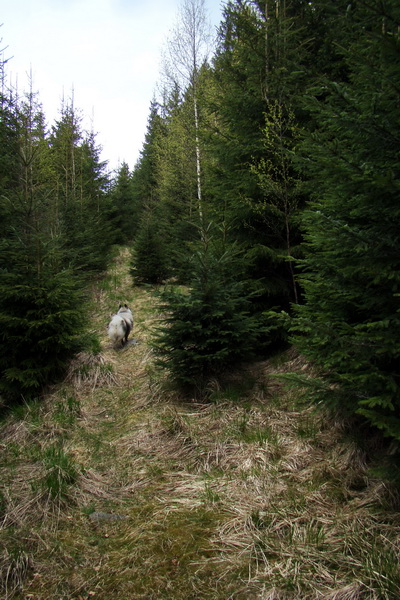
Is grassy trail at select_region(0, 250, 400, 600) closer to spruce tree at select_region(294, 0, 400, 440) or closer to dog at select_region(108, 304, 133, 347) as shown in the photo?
spruce tree at select_region(294, 0, 400, 440)

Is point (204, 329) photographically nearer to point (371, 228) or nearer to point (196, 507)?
point (196, 507)

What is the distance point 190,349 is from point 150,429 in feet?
4.55

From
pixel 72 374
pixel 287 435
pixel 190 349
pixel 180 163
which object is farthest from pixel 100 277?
pixel 287 435

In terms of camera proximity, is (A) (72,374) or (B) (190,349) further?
(A) (72,374)

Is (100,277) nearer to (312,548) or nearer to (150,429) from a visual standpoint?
(150,429)

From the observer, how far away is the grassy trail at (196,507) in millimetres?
2000

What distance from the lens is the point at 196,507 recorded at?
2.72 meters

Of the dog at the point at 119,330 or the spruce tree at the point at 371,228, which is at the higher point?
the spruce tree at the point at 371,228

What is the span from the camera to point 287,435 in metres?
3.64

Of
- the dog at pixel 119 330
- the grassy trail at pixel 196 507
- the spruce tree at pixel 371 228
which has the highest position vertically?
the spruce tree at pixel 371 228

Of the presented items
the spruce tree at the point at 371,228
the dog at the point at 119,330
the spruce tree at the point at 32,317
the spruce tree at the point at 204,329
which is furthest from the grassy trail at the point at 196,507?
the dog at the point at 119,330

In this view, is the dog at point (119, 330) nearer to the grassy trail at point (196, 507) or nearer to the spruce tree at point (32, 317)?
the spruce tree at point (32, 317)

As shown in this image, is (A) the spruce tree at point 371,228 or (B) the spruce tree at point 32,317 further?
(B) the spruce tree at point 32,317

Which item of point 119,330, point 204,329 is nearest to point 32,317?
point 119,330
